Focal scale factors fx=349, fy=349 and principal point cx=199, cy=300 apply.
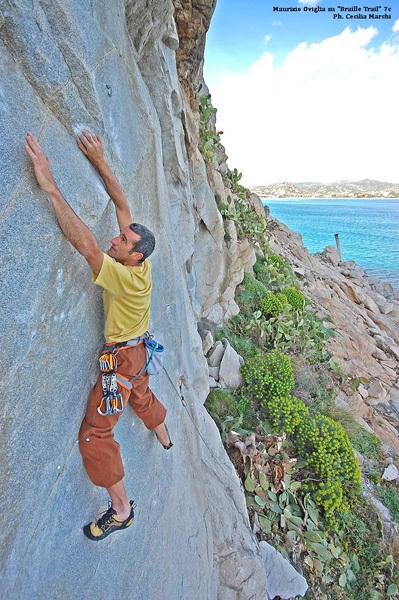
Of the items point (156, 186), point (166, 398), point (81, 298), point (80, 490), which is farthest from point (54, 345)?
point (156, 186)

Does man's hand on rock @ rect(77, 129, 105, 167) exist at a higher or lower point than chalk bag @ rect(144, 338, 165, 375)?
higher

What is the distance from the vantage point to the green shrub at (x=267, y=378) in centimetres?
876

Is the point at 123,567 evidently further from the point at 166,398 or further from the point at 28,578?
the point at 166,398

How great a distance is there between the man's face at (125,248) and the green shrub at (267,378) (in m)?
6.35

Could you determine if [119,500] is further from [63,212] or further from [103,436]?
[63,212]

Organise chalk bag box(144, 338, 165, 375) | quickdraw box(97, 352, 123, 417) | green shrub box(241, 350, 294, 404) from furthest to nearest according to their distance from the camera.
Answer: green shrub box(241, 350, 294, 404)
chalk bag box(144, 338, 165, 375)
quickdraw box(97, 352, 123, 417)

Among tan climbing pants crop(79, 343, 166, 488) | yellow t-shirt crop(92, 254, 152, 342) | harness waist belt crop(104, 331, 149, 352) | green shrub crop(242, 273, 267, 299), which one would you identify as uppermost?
yellow t-shirt crop(92, 254, 152, 342)

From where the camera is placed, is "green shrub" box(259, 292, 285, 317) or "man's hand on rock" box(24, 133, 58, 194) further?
"green shrub" box(259, 292, 285, 317)

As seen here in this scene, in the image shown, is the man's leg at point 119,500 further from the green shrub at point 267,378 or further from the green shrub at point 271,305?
the green shrub at point 271,305

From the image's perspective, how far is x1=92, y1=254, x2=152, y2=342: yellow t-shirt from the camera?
119 inches

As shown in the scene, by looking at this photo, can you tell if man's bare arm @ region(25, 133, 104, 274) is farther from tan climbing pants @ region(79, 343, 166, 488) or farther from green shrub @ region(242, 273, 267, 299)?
green shrub @ region(242, 273, 267, 299)

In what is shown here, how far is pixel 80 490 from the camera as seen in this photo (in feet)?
10.6

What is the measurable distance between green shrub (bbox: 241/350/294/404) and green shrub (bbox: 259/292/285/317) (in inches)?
112

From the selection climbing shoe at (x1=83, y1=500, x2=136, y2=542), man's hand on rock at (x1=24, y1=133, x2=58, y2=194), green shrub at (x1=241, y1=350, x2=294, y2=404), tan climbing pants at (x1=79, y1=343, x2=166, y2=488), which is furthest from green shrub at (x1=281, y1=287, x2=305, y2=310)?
man's hand on rock at (x1=24, y1=133, x2=58, y2=194)
